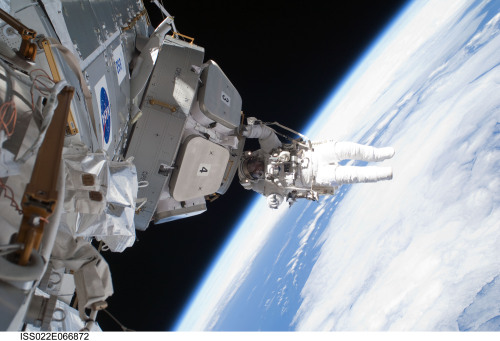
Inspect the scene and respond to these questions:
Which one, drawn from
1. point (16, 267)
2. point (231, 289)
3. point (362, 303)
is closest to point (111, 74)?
point (16, 267)

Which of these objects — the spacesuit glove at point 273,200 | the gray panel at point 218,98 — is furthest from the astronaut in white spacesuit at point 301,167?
the gray panel at point 218,98

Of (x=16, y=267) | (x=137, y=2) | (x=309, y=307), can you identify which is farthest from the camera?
(x=309, y=307)

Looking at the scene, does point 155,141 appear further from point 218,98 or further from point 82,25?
Result: point 82,25

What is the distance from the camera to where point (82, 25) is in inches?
103

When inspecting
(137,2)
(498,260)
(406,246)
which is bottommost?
(406,246)

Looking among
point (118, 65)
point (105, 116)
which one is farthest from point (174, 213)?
point (118, 65)

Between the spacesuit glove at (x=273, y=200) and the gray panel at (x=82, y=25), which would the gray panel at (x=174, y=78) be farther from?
the spacesuit glove at (x=273, y=200)

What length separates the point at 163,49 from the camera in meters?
3.97

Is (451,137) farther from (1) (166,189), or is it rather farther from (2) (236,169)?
(1) (166,189)

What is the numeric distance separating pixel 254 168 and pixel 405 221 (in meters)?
14.2

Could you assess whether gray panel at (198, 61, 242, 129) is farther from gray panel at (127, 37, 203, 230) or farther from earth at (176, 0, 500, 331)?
earth at (176, 0, 500, 331)

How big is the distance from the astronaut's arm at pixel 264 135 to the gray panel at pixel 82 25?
2.27 m

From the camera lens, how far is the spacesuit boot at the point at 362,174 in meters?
4.35

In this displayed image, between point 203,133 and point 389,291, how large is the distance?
15311 mm
